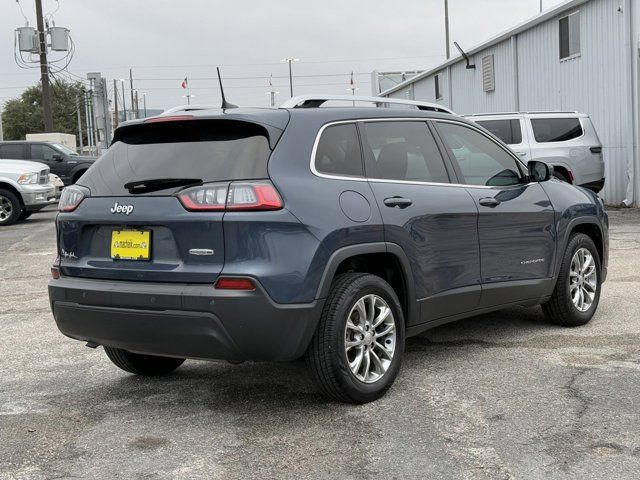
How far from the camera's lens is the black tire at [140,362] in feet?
17.3

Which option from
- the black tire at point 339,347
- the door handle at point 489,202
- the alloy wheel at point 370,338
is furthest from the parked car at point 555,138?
the black tire at point 339,347

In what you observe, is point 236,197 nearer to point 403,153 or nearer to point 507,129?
Answer: point 403,153

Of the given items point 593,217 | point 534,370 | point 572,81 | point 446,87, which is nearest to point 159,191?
point 534,370

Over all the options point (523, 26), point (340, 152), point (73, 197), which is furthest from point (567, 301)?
point (523, 26)

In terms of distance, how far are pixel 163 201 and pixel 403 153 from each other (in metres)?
1.59

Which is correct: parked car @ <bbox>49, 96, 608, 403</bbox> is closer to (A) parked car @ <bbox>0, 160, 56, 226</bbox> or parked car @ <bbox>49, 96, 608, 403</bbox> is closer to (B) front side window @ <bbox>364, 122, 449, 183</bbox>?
(B) front side window @ <bbox>364, 122, 449, 183</bbox>

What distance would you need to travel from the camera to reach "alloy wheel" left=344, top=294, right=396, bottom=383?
452 centimetres

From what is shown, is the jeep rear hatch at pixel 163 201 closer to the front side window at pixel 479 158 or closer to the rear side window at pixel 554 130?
the front side window at pixel 479 158

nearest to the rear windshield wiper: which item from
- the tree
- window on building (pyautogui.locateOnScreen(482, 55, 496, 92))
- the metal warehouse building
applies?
the metal warehouse building

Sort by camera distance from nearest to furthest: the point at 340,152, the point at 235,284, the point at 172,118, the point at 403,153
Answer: the point at 235,284, the point at 172,118, the point at 340,152, the point at 403,153

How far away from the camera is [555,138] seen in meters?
14.9

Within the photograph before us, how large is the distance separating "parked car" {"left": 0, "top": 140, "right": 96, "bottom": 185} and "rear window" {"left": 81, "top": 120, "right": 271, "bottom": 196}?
1848 cm

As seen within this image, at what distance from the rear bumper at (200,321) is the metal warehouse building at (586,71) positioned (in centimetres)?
1435

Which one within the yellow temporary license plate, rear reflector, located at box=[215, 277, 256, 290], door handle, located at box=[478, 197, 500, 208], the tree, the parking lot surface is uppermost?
the tree
